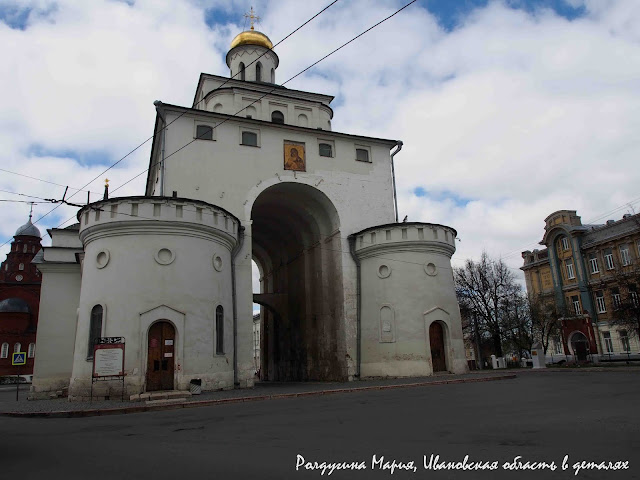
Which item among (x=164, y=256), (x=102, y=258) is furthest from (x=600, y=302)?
(x=102, y=258)

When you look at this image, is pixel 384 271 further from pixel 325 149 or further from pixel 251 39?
pixel 251 39

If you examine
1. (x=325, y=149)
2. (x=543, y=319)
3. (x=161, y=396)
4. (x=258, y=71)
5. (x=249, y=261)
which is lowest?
(x=161, y=396)

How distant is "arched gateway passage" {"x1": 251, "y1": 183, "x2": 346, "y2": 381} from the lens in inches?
974

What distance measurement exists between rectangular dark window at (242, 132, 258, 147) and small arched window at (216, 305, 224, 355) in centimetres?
910

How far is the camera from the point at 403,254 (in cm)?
2288

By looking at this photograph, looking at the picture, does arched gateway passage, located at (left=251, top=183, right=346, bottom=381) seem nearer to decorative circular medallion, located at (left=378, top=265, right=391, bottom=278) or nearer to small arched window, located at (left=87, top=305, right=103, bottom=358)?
decorative circular medallion, located at (left=378, top=265, right=391, bottom=278)

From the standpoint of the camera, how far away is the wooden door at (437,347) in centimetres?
2219

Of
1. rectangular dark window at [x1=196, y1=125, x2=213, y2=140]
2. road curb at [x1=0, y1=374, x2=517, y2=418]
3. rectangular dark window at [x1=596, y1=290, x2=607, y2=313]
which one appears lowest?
road curb at [x1=0, y1=374, x2=517, y2=418]

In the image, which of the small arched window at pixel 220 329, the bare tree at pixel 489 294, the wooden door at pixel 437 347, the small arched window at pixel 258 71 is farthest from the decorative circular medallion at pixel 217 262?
the bare tree at pixel 489 294

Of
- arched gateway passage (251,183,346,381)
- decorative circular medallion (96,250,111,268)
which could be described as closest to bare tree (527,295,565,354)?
arched gateway passage (251,183,346,381)

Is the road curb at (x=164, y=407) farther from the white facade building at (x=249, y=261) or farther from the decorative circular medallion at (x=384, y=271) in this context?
the decorative circular medallion at (x=384, y=271)

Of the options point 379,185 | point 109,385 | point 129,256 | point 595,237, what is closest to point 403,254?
point 379,185

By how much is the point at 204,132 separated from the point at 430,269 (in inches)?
506

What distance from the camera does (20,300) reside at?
181ft
